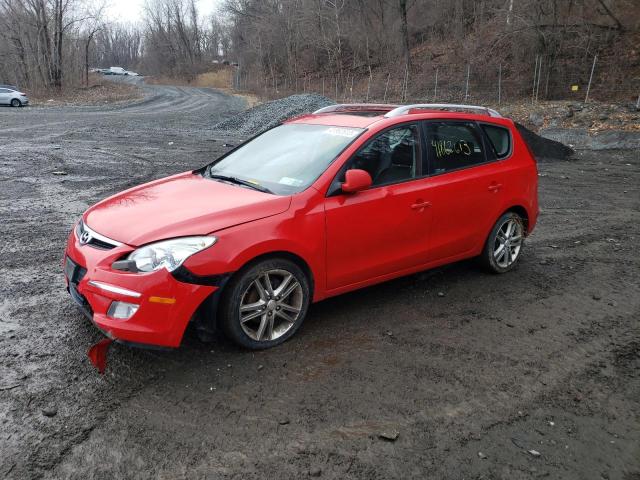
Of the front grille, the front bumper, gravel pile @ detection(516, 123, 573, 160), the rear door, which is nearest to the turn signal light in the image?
the front bumper

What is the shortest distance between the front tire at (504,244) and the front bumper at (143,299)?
3.23 meters

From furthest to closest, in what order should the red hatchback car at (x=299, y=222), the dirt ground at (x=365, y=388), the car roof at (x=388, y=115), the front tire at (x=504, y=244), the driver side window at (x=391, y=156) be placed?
the front tire at (x=504, y=244) < the car roof at (x=388, y=115) < the driver side window at (x=391, y=156) < the red hatchback car at (x=299, y=222) < the dirt ground at (x=365, y=388)

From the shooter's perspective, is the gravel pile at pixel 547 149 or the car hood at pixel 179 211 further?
the gravel pile at pixel 547 149

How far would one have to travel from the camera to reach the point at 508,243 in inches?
227

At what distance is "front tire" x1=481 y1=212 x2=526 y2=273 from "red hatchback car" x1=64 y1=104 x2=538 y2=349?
0.02 metres

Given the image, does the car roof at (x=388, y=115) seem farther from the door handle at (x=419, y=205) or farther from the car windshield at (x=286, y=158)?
the door handle at (x=419, y=205)

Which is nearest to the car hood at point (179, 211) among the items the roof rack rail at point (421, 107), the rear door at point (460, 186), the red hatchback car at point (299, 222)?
the red hatchback car at point (299, 222)

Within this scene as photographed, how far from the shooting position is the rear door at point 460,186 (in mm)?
4953

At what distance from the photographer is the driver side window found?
4.50 metres

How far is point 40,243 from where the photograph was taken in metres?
6.50

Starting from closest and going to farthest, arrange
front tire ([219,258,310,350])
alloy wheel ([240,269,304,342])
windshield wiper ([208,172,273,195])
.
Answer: front tire ([219,258,310,350]), alloy wheel ([240,269,304,342]), windshield wiper ([208,172,273,195])

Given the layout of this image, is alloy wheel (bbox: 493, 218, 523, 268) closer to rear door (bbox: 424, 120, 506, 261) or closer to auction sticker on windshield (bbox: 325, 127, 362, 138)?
rear door (bbox: 424, 120, 506, 261)

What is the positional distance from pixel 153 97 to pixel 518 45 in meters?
29.9

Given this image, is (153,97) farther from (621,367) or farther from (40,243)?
(621,367)
